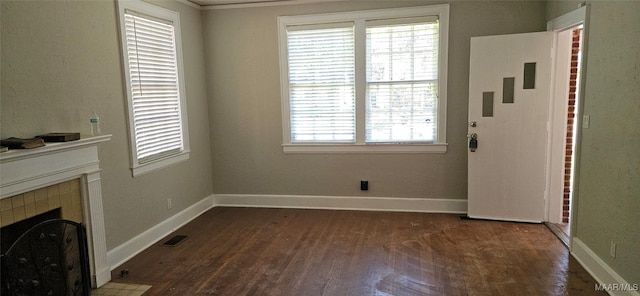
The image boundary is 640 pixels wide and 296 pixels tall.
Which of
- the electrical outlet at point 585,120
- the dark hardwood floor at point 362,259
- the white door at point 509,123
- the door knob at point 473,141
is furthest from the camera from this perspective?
the door knob at point 473,141

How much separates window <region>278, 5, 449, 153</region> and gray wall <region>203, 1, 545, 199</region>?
11cm

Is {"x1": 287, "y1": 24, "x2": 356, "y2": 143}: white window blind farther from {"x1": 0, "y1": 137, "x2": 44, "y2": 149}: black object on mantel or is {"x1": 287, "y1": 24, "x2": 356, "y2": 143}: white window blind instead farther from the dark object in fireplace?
{"x1": 0, "y1": 137, "x2": 44, "y2": 149}: black object on mantel

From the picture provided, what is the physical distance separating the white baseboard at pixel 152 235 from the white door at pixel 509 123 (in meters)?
3.02

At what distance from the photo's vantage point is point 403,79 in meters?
4.35

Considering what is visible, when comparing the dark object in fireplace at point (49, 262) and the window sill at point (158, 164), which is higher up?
the window sill at point (158, 164)

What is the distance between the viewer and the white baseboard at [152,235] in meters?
3.31

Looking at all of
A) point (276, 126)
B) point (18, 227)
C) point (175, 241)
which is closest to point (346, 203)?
point (276, 126)

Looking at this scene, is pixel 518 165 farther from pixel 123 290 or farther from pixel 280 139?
pixel 123 290

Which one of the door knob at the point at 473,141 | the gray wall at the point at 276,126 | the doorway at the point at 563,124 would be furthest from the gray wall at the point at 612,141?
the gray wall at the point at 276,126

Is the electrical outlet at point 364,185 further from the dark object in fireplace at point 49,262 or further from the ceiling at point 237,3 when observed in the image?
the dark object in fireplace at point 49,262

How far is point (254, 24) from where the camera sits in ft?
15.0

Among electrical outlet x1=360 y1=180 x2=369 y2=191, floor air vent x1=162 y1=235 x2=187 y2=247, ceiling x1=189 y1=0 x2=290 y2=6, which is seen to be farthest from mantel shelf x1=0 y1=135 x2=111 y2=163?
electrical outlet x1=360 y1=180 x2=369 y2=191

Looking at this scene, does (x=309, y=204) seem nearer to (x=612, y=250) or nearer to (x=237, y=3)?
(x=237, y=3)

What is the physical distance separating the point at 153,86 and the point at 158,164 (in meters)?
0.74
